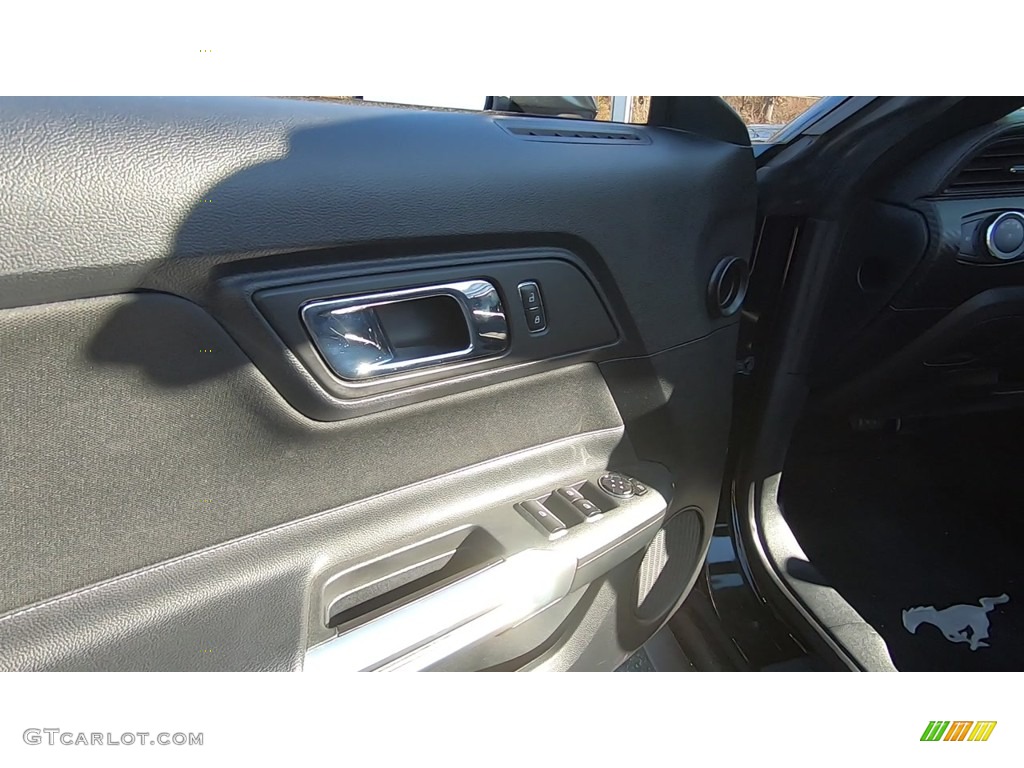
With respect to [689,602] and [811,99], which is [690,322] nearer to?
[811,99]

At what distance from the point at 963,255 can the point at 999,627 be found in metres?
0.70

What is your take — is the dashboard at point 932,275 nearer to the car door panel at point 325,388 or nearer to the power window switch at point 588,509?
the car door panel at point 325,388

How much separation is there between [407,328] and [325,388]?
0.42 feet

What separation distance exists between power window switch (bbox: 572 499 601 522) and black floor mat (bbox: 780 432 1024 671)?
596mm

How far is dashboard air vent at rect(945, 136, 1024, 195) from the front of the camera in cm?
113

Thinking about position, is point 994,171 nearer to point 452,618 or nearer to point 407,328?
point 407,328

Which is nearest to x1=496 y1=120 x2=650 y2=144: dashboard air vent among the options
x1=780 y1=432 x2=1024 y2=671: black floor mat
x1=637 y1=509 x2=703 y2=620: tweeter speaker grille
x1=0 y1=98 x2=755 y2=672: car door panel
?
x1=0 y1=98 x2=755 y2=672: car door panel

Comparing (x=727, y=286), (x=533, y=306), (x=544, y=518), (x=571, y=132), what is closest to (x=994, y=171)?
(x=727, y=286)

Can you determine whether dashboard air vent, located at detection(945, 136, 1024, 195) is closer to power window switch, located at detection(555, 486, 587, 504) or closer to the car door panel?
the car door panel

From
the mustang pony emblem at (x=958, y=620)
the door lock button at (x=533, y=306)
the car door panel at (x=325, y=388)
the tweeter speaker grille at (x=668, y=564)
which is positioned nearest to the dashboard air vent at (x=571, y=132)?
the car door panel at (x=325, y=388)

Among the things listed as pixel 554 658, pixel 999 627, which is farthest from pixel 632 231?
pixel 999 627

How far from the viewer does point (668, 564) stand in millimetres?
1160

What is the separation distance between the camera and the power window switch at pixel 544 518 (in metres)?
0.93

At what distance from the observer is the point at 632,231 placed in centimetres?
97
